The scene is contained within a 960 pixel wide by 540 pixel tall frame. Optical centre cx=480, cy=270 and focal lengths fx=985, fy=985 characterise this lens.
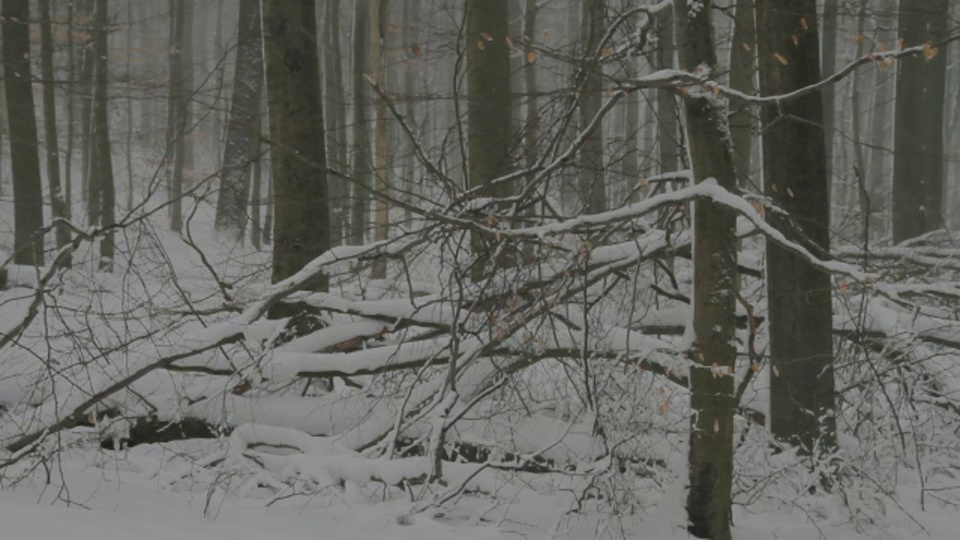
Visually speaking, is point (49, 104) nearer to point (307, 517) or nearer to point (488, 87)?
point (488, 87)

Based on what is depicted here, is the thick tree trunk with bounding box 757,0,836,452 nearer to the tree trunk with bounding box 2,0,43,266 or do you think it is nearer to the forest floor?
the forest floor

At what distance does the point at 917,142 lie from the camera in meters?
14.6

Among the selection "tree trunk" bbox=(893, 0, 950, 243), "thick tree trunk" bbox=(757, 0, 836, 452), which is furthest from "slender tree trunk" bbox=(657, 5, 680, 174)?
"tree trunk" bbox=(893, 0, 950, 243)

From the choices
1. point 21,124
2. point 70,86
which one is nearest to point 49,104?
point 70,86

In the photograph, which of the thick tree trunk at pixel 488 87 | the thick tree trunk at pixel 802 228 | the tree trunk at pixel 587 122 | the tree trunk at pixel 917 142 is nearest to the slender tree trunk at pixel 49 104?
the thick tree trunk at pixel 488 87

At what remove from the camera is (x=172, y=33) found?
28766mm

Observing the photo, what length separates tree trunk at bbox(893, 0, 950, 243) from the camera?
546 inches

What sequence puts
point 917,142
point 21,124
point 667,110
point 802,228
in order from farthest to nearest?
point 917,142, point 21,124, point 667,110, point 802,228

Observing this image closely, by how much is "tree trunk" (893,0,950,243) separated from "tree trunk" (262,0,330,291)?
29.2 ft

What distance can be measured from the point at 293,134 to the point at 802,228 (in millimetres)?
3804

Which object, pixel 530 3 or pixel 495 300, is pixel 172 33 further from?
pixel 495 300

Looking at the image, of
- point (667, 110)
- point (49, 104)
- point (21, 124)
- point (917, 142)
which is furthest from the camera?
point (49, 104)

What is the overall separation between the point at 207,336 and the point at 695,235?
2.96 metres

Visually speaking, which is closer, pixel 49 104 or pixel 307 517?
pixel 307 517
